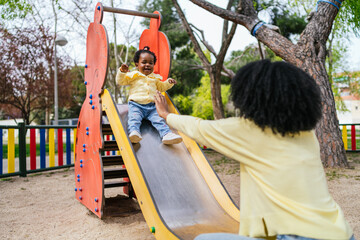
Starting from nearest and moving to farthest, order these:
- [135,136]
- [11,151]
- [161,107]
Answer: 1. [161,107]
2. [135,136]
3. [11,151]

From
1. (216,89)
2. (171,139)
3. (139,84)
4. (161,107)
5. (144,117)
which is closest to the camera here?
(161,107)

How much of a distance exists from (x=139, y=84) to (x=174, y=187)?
1395 millimetres

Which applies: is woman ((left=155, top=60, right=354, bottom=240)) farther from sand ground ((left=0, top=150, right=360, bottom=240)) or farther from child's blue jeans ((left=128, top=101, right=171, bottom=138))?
child's blue jeans ((left=128, top=101, right=171, bottom=138))

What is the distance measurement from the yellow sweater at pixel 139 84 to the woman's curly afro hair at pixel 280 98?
238 cm

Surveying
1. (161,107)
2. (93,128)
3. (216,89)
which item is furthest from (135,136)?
(216,89)

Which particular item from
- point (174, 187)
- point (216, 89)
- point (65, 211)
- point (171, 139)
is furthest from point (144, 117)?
point (216, 89)

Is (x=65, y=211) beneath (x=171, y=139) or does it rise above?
beneath

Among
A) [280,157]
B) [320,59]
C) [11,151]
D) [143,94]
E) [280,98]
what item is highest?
[320,59]

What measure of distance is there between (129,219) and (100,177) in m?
0.57

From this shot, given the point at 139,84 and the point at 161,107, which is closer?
the point at 161,107

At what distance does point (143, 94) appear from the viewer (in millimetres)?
3646

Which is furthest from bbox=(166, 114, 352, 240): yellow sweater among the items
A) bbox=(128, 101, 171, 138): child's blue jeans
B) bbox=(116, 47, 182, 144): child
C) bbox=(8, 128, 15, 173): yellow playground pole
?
bbox=(8, 128, 15, 173): yellow playground pole

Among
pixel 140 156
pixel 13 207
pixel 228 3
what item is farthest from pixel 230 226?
pixel 228 3

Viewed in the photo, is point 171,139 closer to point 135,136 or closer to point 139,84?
point 135,136
